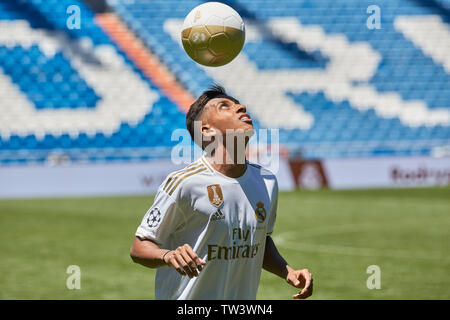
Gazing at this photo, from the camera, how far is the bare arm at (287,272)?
3445 millimetres

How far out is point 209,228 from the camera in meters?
3.39

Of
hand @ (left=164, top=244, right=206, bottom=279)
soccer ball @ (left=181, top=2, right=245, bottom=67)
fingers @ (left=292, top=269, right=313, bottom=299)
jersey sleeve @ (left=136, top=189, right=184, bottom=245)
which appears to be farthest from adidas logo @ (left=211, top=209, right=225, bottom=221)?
soccer ball @ (left=181, top=2, right=245, bottom=67)

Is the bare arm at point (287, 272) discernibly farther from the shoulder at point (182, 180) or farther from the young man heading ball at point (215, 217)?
the shoulder at point (182, 180)

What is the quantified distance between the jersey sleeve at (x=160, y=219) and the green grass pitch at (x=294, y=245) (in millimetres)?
4010

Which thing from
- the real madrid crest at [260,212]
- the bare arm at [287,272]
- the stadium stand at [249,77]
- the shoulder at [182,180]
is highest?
the stadium stand at [249,77]

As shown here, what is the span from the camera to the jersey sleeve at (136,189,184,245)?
11.0 feet

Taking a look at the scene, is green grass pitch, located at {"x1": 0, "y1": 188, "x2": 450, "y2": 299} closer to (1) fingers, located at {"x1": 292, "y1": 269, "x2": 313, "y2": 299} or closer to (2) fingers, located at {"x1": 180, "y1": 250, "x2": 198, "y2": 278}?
(1) fingers, located at {"x1": 292, "y1": 269, "x2": 313, "y2": 299}

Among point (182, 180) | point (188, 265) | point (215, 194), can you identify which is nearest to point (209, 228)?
point (215, 194)

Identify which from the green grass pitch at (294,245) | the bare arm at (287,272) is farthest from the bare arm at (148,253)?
the green grass pitch at (294,245)

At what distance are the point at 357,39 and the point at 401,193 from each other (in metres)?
8.85

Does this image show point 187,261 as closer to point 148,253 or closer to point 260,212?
point 148,253

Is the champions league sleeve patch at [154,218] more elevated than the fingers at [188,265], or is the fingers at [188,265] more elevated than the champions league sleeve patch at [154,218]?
the champions league sleeve patch at [154,218]

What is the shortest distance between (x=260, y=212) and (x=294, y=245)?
23.7 ft
